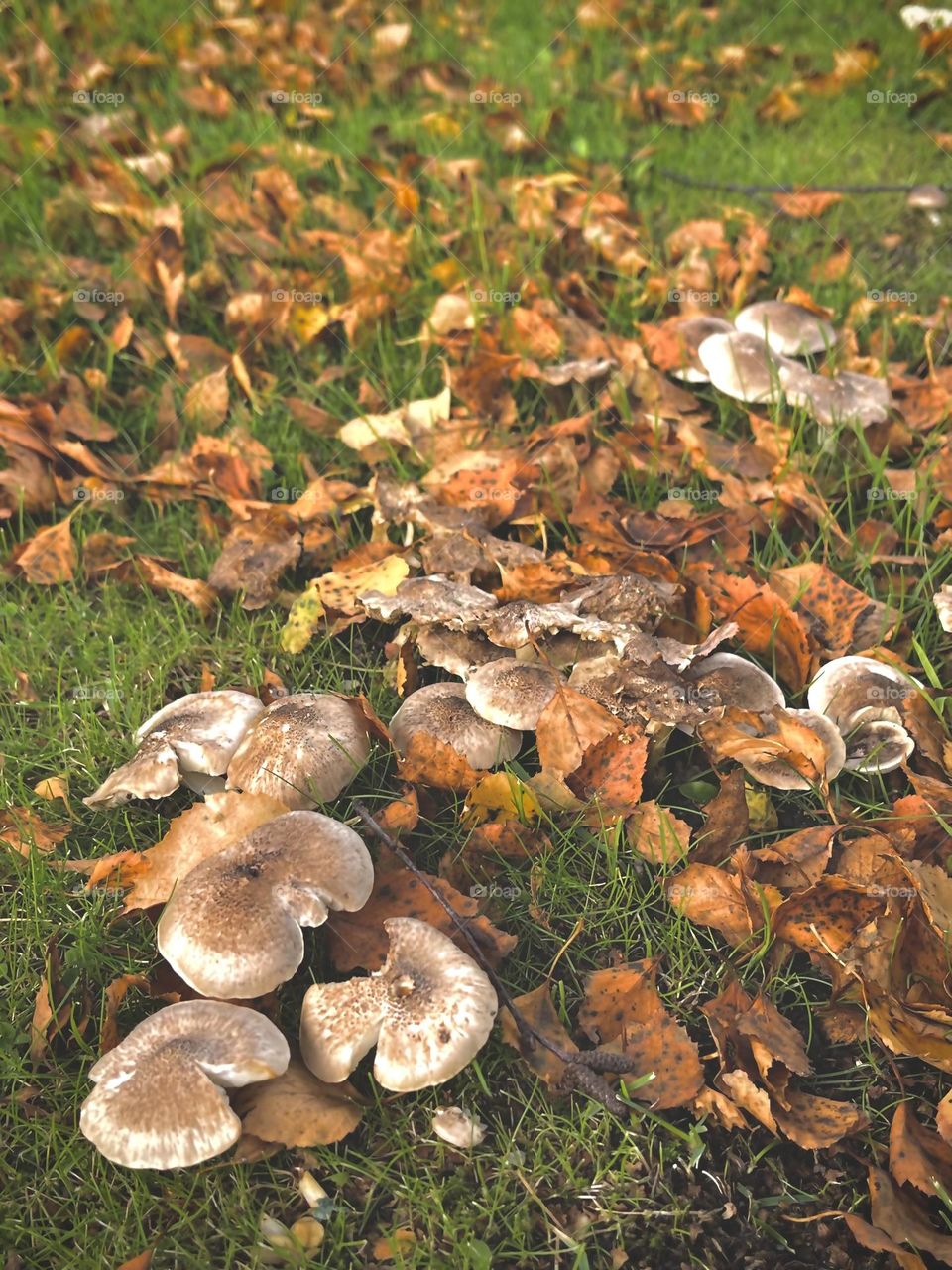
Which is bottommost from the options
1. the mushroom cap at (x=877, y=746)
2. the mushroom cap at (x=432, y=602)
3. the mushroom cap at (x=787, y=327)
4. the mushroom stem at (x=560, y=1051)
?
the mushroom stem at (x=560, y=1051)

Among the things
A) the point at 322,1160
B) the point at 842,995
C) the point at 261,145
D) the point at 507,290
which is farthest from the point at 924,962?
the point at 261,145

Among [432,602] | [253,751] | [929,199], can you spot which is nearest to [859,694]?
[432,602]

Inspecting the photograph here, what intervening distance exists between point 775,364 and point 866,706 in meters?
1.76

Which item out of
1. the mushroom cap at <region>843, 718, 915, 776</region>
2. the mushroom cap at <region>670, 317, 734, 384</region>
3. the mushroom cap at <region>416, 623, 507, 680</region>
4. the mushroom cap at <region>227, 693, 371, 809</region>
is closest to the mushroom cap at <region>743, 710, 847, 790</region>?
the mushroom cap at <region>843, 718, 915, 776</region>

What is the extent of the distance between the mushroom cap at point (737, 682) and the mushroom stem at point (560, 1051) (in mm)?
1020

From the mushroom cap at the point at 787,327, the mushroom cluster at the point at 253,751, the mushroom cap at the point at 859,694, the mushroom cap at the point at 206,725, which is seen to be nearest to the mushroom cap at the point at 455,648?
the mushroom cluster at the point at 253,751

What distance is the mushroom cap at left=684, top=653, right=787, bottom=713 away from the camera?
321cm

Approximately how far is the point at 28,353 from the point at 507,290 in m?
2.41

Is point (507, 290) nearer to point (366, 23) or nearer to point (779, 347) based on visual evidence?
point (779, 347)

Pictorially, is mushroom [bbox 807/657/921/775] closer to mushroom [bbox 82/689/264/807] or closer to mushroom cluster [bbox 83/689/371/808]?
mushroom cluster [bbox 83/689/371/808]

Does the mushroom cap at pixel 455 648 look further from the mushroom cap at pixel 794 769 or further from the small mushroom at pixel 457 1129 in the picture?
the small mushroom at pixel 457 1129

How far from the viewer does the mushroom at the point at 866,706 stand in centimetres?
316

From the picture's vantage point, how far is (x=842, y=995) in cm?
272

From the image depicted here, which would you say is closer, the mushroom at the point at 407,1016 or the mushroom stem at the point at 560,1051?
the mushroom at the point at 407,1016
